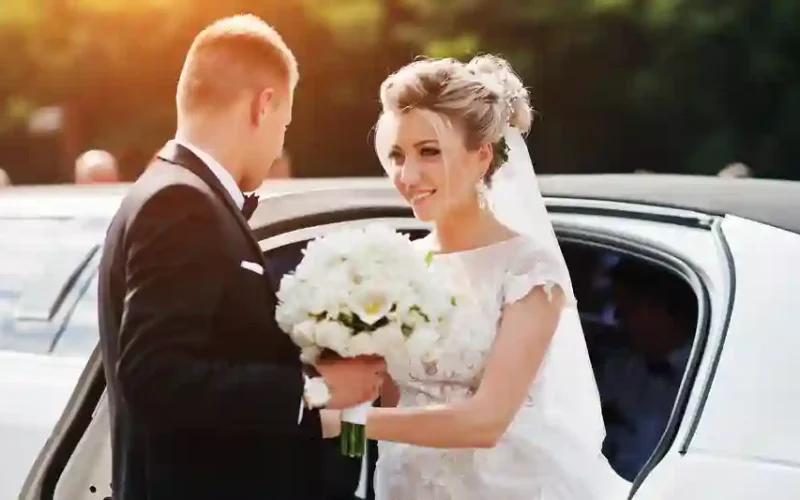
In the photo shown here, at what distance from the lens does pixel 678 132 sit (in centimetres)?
256

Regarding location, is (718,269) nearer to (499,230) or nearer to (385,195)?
(499,230)

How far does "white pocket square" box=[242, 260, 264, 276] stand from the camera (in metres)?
1.53

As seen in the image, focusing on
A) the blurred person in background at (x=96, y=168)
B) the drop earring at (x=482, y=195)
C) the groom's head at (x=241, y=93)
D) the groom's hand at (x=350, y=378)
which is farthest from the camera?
the blurred person in background at (x=96, y=168)

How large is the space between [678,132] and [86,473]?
1597 mm

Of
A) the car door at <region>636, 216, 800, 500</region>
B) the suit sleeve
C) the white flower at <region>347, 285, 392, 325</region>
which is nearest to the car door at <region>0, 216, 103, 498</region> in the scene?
the suit sleeve

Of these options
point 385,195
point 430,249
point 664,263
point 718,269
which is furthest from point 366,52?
point 718,269

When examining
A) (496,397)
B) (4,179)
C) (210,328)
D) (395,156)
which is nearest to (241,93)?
(395,156)

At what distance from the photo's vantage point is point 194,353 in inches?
58.1

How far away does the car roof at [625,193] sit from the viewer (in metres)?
1.54

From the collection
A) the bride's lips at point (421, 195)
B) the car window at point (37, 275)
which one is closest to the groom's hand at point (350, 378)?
the bride's lips at point (421, 195)

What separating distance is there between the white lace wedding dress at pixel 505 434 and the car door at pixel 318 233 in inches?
5.7

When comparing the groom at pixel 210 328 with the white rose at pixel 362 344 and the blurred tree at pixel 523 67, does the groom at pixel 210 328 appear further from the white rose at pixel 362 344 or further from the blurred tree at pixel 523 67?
the blurred tree at pixel 523 67

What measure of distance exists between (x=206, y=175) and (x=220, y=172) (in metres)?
0.05

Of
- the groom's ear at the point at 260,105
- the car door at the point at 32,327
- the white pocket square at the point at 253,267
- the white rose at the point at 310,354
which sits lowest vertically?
the car door at the point at 32,327
